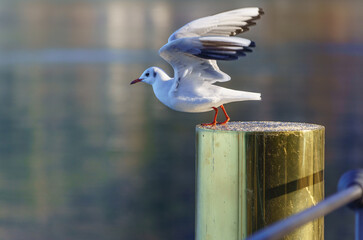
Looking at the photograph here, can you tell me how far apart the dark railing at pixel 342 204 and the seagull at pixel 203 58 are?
3.79ft

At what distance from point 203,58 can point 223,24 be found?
181mm

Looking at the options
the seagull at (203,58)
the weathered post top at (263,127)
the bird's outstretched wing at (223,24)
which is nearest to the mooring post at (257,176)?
the weathered post top at (263,127)

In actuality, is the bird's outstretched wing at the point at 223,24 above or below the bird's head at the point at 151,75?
above

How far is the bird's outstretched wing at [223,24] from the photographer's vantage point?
2.54 meters

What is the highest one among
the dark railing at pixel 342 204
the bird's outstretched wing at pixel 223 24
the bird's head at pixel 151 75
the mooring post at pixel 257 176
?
the bird's outstretched wing at pixel 223 24

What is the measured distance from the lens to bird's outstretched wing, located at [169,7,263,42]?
2.54 m

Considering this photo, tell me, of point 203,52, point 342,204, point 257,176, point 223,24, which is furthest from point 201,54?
point 342,204

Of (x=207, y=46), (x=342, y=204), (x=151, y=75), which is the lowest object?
(x=342, y=204)

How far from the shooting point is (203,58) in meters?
2.50

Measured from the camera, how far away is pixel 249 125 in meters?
2.31

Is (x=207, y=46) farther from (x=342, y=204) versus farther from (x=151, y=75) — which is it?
(x=342, y=204)

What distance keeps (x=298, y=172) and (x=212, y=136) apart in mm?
286

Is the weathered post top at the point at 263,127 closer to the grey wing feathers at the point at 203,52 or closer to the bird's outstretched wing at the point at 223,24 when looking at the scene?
the grey wing feathers at the point at 203,52

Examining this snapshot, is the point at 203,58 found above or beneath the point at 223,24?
beneath
